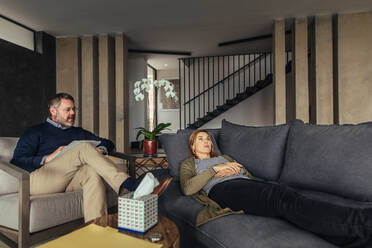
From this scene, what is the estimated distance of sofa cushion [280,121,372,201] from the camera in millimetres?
1457

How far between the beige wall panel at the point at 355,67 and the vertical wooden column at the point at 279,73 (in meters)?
0.97

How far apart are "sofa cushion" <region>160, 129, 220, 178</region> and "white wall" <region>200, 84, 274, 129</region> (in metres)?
5.95

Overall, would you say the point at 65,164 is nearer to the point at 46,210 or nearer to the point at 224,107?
the point at 46,210

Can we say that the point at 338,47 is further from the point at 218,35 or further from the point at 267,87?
the point at 267,87

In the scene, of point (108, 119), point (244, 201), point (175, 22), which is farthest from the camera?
point (108, 119)

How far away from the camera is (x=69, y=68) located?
5691mm

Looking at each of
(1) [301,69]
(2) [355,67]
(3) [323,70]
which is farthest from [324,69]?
(2) [355,67]

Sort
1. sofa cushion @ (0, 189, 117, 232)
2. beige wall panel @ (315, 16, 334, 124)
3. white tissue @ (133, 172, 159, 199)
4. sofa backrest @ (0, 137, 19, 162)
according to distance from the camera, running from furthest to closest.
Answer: beige wall panel @ (315, 16, 334, 124), sofa backrest @ (0, 137, 19, 162), sofa cushion @ (0, 189, 117, 232), white tissue @ (133, 172, 159, 199)

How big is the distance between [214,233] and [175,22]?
4.68 meters

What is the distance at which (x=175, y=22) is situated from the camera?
5203mm

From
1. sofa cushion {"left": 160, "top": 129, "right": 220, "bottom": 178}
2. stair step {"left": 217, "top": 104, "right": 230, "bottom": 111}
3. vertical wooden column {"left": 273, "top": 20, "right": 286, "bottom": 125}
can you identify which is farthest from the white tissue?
stair step {"left": 217, "top": 104, "right": 230, "bottom": 111}

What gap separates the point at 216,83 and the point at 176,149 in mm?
6577

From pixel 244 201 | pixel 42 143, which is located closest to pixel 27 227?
pixel 42 143

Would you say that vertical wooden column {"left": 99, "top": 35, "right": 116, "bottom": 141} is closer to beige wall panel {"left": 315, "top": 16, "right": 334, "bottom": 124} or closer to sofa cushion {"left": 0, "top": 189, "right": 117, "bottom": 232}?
sofa cushion {"left": 0, "top": 189, "right": 117, "bottom": 232}
